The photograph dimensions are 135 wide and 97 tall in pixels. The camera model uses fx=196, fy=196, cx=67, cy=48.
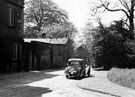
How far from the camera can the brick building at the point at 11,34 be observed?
2048 cm

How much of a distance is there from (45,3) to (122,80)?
4812 centimetres

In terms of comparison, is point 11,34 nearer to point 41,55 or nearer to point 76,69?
point 41,55

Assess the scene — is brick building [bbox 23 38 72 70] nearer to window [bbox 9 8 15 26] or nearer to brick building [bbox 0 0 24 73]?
brick building [bbox 0 0 24 73]

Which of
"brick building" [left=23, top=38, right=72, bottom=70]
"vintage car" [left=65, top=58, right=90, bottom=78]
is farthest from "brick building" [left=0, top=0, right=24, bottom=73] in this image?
"vintage car" [left=65, top=58, right=90, bottom=78]

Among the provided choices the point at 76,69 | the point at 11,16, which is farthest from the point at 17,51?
the point at 76,69

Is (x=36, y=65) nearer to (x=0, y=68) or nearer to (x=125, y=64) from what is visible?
(x=0, y=68)

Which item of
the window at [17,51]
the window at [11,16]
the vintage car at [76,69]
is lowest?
the vintage car at [76,69]

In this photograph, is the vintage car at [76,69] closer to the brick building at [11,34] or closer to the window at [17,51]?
the brick building at [11,34]

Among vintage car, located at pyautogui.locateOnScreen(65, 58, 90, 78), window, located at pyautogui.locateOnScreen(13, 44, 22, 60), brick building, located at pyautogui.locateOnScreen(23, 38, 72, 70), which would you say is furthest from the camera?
brick building, located at pyautogui.locateOnScreen(23, 38, 72, 70)

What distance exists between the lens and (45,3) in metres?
57.5

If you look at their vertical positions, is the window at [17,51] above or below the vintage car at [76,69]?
above

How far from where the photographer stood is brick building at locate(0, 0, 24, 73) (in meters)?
20.5

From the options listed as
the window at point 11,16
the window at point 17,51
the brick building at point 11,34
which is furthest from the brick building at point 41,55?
the window at point 11,16

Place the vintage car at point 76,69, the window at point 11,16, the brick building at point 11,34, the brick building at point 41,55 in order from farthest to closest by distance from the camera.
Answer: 1. the brick building at point 41,55
2. the window at point 11,16
3. the brick building at point 11,34
4. the vintage car at point 76,69
